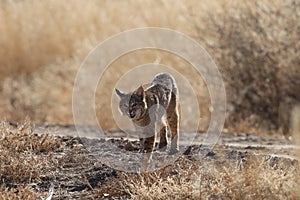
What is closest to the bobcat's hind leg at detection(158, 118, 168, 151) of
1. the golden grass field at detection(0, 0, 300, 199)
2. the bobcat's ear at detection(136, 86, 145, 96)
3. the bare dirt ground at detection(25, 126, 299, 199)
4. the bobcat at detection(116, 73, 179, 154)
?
the bobcat at detection(116, 73, 179, 154)

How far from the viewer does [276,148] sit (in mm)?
9719

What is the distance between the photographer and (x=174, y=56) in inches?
582

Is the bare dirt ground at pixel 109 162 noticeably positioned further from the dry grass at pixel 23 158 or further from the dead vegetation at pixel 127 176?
the dry grass at pixel 23 158

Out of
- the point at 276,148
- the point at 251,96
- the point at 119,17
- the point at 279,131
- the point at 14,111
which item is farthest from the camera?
the point at 119,17

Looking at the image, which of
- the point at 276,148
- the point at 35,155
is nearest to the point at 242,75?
the point at 276,148

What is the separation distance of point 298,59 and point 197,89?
1.87 metres

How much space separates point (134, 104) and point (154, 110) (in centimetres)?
32

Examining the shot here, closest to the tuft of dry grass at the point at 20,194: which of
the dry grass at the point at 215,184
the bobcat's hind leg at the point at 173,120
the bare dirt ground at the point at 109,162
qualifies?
the bare dirt ground at the point at 109,162

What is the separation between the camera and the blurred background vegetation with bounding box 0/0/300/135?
43.8 ft

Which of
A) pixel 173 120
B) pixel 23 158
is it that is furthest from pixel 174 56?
pixel 23 158

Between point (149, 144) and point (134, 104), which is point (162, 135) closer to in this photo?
point (149, 144)

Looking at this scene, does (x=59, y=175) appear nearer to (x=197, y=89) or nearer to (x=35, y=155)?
(x=35, y=155)

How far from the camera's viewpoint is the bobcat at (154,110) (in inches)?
295

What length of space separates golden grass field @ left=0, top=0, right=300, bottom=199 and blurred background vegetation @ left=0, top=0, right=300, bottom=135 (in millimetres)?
17
